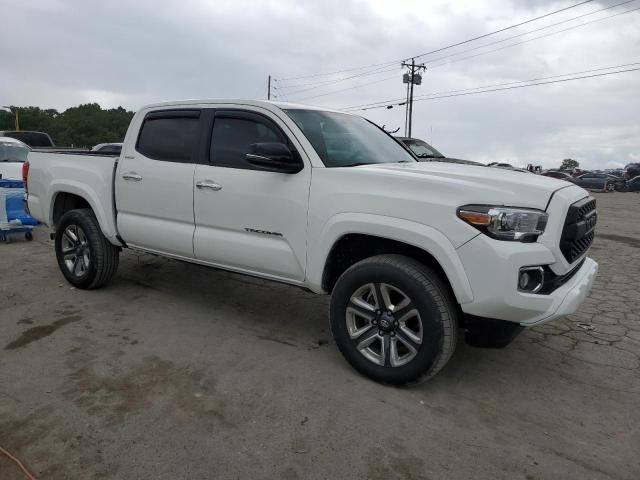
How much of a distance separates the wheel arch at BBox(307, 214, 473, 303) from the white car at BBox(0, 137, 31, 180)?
29.1ft

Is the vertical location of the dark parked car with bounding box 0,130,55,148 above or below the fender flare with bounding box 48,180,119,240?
above

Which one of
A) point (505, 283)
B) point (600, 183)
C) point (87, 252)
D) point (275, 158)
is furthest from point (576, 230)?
point (600, 183)

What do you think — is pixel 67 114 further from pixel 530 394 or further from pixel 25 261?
pixel 530 394

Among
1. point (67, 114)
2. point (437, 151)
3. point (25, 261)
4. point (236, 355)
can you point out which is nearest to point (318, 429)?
point (236, 355)

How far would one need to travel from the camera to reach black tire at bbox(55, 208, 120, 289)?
486 centimetres

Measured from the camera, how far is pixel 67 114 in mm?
86750

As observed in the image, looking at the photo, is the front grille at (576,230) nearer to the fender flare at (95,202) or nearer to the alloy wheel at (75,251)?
the fender flare at (95,202)

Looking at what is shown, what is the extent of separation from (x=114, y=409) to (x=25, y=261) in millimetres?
4482

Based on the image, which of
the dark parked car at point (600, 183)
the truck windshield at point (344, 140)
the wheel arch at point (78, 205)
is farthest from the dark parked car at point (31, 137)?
the dark parked car at point (600, 183)

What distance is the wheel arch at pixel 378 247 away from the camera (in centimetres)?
284

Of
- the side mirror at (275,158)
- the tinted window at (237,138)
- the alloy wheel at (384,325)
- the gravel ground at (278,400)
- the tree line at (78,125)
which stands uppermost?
the tree line at (78,125)

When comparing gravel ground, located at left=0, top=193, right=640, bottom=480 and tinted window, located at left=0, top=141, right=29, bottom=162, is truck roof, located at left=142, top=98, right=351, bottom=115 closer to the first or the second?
gravel ground, located at left=0, top=193, right=640, bottom=480

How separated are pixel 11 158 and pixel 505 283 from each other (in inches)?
432

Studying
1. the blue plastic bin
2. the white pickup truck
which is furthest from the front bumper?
the blue plastic bin
